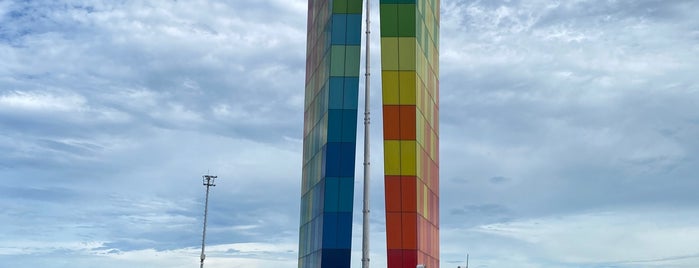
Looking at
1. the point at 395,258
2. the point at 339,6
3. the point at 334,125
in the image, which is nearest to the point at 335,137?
the point at 334,125

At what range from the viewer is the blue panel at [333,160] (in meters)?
51.7

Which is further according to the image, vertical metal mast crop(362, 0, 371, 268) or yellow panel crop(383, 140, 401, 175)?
yellow panel crop(383, 140, 401, 175)

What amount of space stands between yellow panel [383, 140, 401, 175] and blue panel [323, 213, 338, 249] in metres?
4.49

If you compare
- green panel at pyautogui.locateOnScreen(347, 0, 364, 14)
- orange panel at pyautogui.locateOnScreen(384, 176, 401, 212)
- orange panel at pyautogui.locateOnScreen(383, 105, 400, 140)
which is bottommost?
orange panel at pyautogui.locateOnScreen(384, 176, 401, 212)

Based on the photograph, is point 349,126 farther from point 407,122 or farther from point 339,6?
point 339,6

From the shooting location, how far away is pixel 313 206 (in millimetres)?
56875

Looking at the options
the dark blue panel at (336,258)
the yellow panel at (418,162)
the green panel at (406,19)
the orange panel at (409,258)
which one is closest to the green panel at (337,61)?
the green panel at (406,19)

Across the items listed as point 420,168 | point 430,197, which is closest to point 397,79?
point 420,168

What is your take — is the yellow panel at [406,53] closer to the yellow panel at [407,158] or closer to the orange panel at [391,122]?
the orange panel at [391,122]

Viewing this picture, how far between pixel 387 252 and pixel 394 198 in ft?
10.2

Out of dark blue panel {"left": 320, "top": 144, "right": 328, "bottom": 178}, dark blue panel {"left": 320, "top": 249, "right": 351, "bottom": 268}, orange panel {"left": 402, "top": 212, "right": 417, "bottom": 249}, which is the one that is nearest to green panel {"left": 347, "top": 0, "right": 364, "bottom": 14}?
dark blue panel {"left": 320, "top": 144, "right": 328, "bottom": 178}

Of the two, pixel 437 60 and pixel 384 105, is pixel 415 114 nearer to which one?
pixel 384 105

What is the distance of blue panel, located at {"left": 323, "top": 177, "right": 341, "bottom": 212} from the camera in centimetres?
5134

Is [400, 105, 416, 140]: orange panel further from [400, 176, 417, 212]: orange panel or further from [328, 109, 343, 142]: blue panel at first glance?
[328, 109, 343, 142]: blue panel
